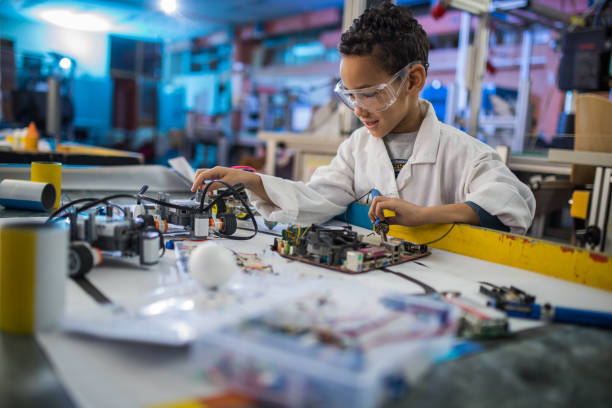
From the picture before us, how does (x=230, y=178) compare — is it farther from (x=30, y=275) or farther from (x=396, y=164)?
(x=30, y=275)

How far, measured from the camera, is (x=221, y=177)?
1261 millimetres

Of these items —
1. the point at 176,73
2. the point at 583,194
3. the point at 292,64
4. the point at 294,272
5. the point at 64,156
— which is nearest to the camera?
the point at 294,272

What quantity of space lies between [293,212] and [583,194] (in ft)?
4.96

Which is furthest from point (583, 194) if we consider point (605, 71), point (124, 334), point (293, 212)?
point (124, 334)

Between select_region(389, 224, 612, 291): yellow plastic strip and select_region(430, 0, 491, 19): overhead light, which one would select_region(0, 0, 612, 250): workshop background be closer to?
select_region(430, 0, 491, 19): overhead light

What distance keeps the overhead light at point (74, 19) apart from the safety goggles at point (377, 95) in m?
9.11

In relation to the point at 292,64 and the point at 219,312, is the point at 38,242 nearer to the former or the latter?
the point at 219,312

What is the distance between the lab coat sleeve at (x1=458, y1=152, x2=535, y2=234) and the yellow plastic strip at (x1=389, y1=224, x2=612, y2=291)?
125 mm

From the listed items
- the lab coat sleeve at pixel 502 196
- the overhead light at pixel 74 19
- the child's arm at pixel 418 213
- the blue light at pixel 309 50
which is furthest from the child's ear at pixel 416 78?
the overhead light at pixel 74 19

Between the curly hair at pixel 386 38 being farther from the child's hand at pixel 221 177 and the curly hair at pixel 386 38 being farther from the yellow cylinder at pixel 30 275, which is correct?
the yellow cylinder at pixel 30 275

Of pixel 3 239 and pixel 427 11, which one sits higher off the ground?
pixel 427 11

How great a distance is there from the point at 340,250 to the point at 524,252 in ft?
1.28

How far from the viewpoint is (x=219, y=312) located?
55 centimetres

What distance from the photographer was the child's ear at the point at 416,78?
1.27m
